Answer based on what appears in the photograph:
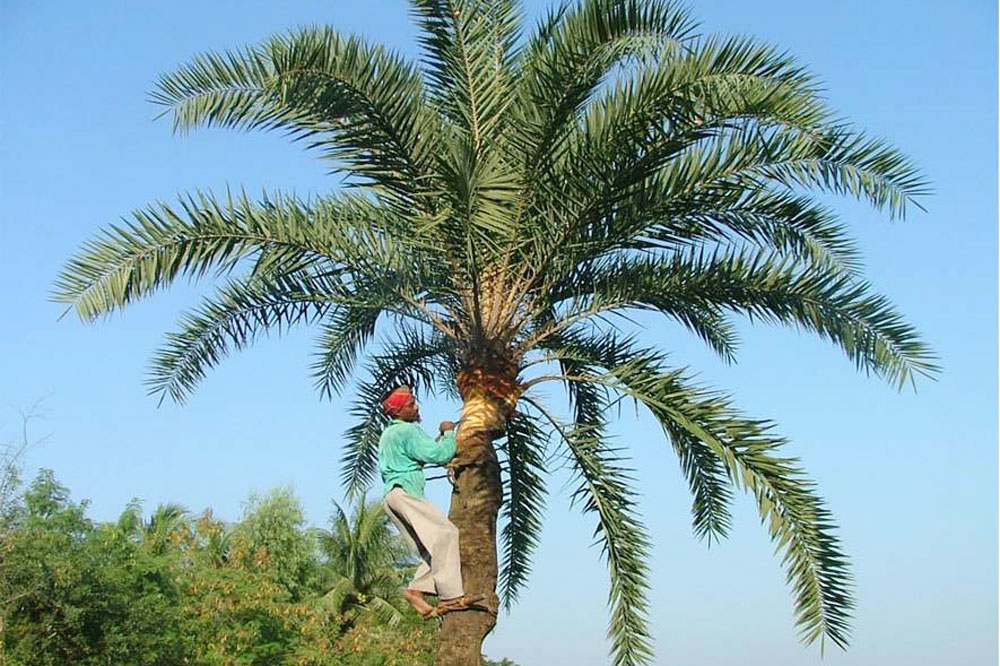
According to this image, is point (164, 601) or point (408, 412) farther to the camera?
point (164, 601)

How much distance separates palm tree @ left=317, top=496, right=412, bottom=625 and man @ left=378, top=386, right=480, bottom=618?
78.1 ft

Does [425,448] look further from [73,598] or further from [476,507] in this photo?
[73,598]

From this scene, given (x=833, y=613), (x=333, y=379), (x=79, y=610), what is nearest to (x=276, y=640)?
(x=79, y=610)

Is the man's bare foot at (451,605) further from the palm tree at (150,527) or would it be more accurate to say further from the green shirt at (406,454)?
the palm tree at (150,527)

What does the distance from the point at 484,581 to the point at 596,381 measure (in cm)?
205

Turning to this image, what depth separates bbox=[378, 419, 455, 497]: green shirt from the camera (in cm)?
972

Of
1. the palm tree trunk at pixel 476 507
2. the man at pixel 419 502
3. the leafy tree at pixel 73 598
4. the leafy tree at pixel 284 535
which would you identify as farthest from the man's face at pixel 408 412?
the leafy tree at pixel 284 535

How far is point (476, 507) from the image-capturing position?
10.6 metres

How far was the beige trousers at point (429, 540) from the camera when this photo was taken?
9766 millimetres

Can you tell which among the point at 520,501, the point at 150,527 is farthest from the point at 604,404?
the point at 150,527

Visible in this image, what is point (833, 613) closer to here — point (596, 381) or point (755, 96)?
point (596, 381)

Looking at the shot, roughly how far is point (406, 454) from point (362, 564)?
85.3 ft

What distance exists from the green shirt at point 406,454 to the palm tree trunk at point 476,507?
2.97 feet

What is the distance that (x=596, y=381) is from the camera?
36.2ft
